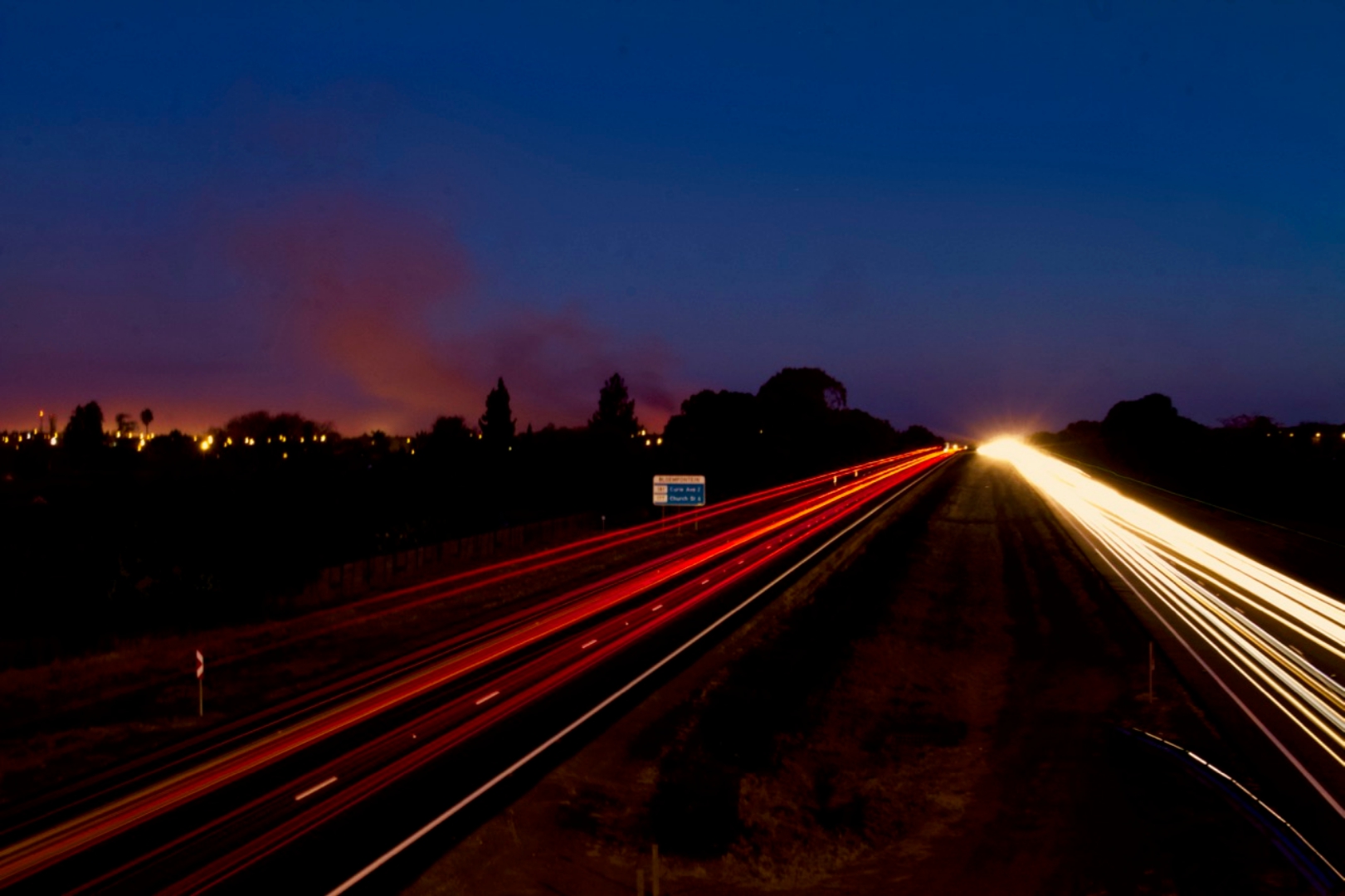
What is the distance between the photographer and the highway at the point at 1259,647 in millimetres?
14250

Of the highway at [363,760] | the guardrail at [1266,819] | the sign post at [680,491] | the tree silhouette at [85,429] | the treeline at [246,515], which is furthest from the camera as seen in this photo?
the tree silhouette at [85,429]

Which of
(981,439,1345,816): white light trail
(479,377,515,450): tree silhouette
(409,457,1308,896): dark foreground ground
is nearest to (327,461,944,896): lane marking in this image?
(409,457,1308,896): dark foreground ground

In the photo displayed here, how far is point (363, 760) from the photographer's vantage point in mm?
14117

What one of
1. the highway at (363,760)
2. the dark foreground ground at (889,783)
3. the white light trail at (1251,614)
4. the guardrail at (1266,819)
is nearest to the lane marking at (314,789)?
the highway at (363,760)

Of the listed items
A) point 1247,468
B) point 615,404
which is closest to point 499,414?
point 615,404

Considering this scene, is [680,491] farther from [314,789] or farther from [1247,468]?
[1247,468]

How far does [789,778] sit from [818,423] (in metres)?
137

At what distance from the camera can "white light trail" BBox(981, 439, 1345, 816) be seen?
17719 mm

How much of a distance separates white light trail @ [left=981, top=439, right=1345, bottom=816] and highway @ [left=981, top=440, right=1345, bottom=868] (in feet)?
0.12

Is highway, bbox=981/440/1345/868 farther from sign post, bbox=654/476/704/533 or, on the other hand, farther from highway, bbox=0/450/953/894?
sign post, bbox=654/476/704/533

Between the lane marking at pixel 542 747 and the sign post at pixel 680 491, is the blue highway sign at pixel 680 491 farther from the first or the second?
the lane marking at pixel 542 747

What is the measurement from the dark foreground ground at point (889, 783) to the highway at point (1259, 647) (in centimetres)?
79

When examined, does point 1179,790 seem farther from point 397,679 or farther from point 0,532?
point 0,532

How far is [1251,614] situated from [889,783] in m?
17.7
